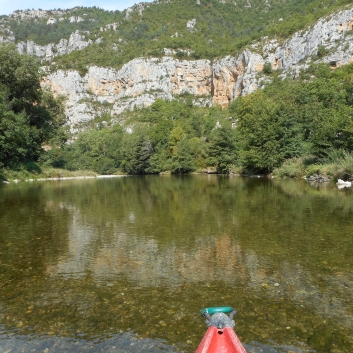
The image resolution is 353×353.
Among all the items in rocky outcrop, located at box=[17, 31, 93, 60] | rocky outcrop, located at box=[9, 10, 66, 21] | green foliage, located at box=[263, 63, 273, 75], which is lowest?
green foliage, located at box=[263, 63, 273, 75]

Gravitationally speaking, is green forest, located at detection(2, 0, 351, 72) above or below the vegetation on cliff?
above

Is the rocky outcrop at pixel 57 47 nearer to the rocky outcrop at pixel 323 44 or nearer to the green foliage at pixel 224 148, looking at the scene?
the rocky outcrop at pixel 323 44

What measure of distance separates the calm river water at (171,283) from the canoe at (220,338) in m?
0.56

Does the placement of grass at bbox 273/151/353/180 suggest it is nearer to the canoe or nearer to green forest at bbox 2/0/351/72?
the canoe

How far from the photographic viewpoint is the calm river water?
426cm

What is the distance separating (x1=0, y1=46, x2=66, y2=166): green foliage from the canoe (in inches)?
1626

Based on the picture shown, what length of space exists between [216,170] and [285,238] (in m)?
53.3

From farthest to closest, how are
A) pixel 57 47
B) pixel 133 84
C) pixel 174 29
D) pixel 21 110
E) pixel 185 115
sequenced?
1. pixel 57 47
2. pixel 174 29
3. pixel 133 84
4. pixel 185 115
5. pixel 21 110

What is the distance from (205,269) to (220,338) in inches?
133

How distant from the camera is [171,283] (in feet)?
19.9

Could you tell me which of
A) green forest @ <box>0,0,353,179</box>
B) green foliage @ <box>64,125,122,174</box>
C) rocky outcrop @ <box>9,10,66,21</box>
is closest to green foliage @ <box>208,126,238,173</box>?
green forest @ <box>0,0,353,179</box>

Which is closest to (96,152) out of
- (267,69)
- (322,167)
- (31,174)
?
(31,174)

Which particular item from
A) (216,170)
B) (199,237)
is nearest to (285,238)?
(199,237)

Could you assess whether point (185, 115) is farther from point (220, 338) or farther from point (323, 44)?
point (220, 338)
